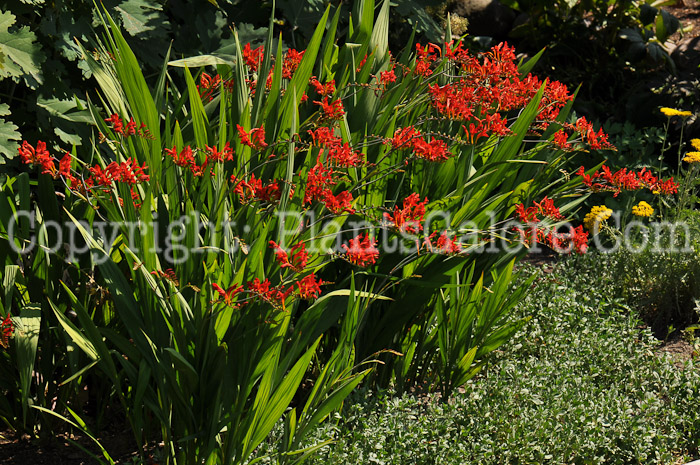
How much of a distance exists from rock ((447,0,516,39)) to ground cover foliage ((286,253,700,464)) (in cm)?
407

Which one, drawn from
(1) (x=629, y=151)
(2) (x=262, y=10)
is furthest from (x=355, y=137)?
(1) (x=629, y=151)

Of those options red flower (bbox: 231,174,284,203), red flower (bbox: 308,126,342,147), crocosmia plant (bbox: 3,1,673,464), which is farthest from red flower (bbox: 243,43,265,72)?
red flower (bbox: 231,174,284,203)

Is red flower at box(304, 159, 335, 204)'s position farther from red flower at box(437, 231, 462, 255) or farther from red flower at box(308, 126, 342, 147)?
red flower at box(437, 231, 462, 255)

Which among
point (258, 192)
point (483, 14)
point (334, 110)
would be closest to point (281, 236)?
point (258, 192)

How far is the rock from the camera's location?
6734mm

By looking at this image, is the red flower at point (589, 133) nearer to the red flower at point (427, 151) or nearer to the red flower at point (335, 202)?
the red flower at point (427, 151)

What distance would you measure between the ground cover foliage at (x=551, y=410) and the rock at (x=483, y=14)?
407cm

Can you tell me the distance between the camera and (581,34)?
20.5ft

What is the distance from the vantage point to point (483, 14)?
22.2ft

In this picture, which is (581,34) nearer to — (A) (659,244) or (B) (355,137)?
(A) (659,244)

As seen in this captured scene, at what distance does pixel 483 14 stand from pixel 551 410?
492 centimetres

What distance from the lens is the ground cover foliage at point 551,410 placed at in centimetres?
236

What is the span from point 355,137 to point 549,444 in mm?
1161

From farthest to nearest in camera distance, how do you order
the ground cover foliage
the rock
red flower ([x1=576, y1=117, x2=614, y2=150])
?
the rock < red flower ([x1=576, y1=117, x2=614, y2=150]) < the ground cover foliage
